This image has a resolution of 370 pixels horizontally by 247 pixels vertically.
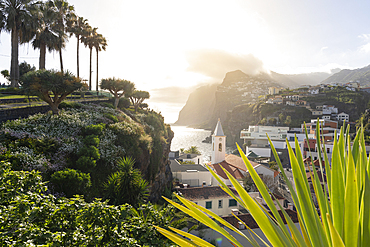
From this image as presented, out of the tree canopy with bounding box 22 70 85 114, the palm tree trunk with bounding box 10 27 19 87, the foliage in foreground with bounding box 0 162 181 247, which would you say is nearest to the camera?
the foliage in foreground with bounding box 0 162 181 247

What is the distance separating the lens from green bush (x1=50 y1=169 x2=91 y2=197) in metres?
7.67

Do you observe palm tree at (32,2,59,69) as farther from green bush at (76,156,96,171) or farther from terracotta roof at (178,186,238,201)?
terracotta roof at (178,186,238,201)

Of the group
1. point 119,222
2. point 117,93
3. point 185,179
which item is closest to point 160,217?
point 119,222

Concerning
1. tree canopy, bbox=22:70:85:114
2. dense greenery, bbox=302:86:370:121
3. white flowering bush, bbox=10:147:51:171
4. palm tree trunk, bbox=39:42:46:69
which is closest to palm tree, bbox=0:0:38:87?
palm tree trunk, bbox=39:42:46:69

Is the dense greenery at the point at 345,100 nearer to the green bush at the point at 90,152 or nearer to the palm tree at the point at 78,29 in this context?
the palm tree at the point at 78,29

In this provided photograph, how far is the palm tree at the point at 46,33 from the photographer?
2182 cm

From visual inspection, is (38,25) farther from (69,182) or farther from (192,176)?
(192,176)

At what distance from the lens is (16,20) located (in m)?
19.4

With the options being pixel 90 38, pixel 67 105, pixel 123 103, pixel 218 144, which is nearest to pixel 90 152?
pixel 67 105

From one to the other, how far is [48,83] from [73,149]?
5.37 m

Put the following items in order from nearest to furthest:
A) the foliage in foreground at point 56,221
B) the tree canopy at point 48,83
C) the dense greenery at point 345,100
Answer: the foliage in foreground at point 56,221
the tree canopy at point 48,83
the dense greenery at point 345,100

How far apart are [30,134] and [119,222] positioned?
857 centimetres

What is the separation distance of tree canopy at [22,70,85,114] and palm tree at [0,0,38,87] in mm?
9981

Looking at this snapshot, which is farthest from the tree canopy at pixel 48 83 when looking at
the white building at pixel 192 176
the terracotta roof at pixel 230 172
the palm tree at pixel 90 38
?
the terracotta roof at pixel 230 172
